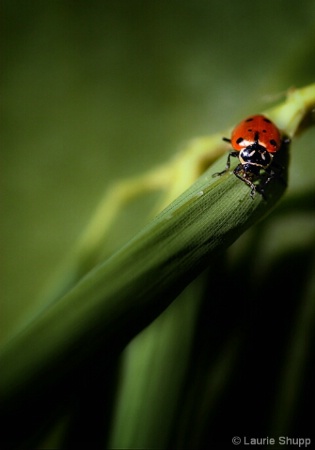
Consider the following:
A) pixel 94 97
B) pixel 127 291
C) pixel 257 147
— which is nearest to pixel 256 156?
pixel 257 147

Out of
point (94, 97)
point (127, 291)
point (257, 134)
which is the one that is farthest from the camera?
point (94, 97)

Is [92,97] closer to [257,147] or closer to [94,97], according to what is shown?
[94,97]

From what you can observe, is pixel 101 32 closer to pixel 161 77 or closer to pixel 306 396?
pixel 161 77

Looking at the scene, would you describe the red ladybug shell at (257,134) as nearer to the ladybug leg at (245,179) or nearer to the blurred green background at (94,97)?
the ladybug leg at (245,179)

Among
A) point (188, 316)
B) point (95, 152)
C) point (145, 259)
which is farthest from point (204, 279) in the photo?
point (95, 152)

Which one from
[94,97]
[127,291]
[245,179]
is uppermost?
[94,97]

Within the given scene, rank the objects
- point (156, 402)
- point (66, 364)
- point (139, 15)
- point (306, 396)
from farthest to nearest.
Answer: point (139, 15) → point (306, 396) → point (156, 402) → point (66, 364)

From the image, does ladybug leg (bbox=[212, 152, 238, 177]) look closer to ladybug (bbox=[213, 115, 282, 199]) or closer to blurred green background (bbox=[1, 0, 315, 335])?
ladybug (bbox=[213, 115, 282, 199])
